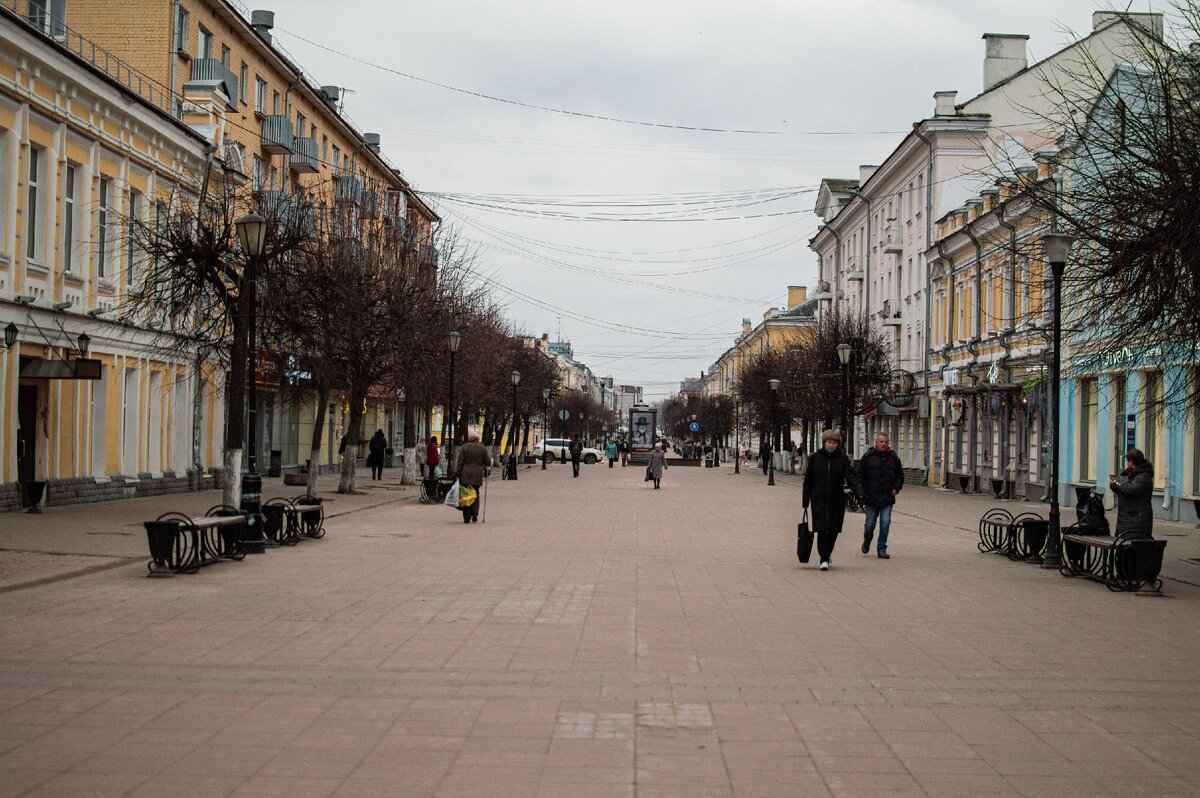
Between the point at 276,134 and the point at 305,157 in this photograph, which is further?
the point at 305,157

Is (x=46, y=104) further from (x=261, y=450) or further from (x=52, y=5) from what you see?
(x=261, y=450)

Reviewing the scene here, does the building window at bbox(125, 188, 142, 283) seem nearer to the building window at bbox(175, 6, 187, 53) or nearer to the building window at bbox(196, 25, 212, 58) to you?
the building window at bbox(175, 6, 187, 53)

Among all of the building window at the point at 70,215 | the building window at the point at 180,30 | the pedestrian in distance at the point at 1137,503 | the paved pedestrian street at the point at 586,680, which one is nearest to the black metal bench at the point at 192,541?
the paved pedestrian street at the point at 586,680

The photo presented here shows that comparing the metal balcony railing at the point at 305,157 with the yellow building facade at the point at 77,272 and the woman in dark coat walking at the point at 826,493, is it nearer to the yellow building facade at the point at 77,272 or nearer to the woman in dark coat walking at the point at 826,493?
the yellow building facade at the point at 77,272

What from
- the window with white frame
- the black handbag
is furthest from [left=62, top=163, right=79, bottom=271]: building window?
the black handbag

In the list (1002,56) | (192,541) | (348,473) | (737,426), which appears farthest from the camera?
(737,426)

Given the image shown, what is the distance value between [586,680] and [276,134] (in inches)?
1481

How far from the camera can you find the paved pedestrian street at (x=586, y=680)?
589cm

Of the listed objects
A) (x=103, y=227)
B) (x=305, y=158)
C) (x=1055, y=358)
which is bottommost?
(x=1055, y=358)

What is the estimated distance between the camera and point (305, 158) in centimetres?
4591

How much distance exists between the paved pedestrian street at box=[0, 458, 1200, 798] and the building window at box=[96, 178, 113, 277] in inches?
457

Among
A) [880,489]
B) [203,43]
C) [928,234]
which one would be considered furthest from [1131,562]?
[928,234]

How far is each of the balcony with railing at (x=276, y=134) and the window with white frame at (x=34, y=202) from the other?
1929 cm

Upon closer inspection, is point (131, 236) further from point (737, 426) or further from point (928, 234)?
point (737, 426)
